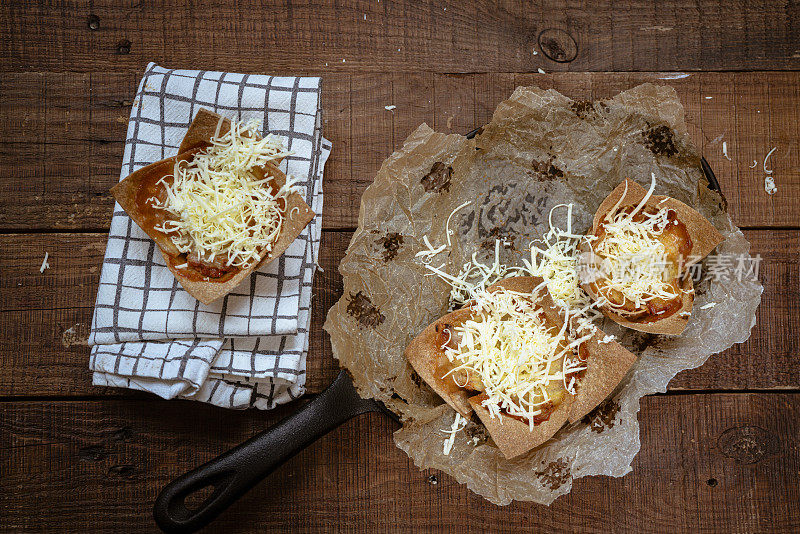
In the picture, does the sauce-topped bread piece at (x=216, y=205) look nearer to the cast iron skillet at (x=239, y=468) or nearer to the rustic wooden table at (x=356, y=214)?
the rustic wooden table at (x=356, y=214)

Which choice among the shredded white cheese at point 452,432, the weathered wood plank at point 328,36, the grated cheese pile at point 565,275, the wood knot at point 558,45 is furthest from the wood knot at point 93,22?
the shredded white cheese at point 452,432

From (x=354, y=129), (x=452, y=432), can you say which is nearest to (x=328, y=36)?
(x=354, y=129)

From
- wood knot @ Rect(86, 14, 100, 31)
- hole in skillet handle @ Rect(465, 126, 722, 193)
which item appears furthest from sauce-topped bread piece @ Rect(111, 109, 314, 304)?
hole in skillet handle @ Rect(465, 126, 722, 193)

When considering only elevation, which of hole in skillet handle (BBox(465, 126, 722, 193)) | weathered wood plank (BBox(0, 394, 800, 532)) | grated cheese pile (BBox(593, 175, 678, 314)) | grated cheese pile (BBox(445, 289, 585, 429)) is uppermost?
hole in skillet handle (BBox(465, 126, 722, 193))

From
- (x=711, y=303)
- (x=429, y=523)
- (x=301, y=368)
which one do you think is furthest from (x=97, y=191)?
(x=711, y=303)

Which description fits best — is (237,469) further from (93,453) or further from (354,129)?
(354,129)

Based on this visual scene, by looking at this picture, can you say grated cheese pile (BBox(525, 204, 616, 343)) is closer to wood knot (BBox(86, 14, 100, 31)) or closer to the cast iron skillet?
the cast iron skillet
